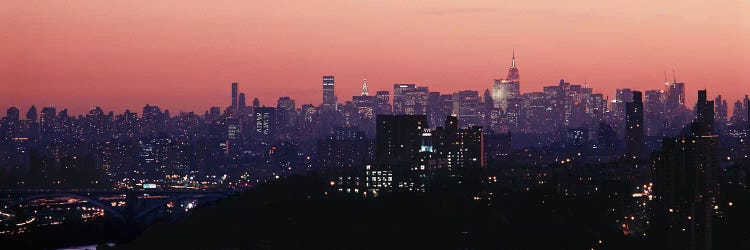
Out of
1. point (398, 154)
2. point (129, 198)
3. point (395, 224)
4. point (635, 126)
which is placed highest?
point (635, 126)

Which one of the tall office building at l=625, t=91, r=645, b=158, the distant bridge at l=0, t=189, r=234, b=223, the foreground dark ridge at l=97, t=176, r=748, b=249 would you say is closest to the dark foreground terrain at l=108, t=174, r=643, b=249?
the foreground dark ridge at l=97, t=176, r=748, b=249

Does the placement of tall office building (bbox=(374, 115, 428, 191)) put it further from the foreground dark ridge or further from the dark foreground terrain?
the dark foreground terrain

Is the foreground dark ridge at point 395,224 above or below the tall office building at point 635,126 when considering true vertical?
below

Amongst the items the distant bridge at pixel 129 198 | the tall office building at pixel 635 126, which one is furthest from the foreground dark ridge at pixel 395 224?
the tall office building at pixel 635 126

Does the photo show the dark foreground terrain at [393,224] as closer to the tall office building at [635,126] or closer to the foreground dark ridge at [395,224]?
the foreground dark ridge at [395,224]

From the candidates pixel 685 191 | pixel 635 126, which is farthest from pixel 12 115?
pixel 685 191

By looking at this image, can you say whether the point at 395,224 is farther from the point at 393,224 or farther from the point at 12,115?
the point at 12,115

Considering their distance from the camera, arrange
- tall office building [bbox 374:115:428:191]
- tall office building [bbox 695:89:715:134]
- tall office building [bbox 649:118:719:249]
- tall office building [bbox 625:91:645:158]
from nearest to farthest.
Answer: tall office building [bbox 649:118:719:249] → tall office building [bbox 374:115:428:191] → tall office building [bbox 695:89:715:134] → tall office building [bbox 625:91:645:158]

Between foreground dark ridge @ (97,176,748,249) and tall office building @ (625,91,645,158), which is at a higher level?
tall office building @ (625,91,645,158)
